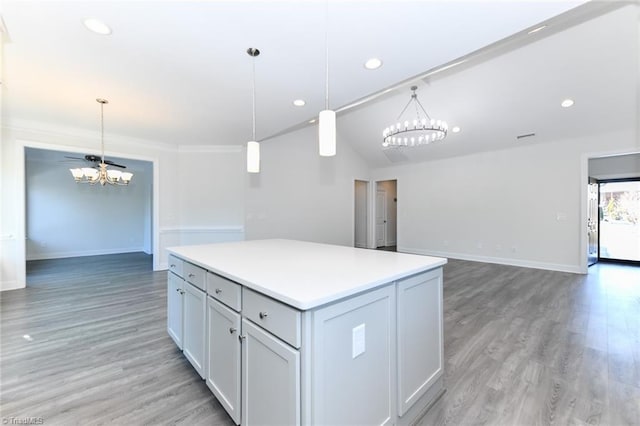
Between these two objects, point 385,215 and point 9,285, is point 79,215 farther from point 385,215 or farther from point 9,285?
point 385,215

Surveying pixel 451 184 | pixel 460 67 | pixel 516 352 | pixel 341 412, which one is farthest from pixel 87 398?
pixel 451 184

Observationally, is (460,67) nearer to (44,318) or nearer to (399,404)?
(399,404)

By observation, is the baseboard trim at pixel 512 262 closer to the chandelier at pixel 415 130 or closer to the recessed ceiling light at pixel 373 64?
the chandelier at pixel 415 130

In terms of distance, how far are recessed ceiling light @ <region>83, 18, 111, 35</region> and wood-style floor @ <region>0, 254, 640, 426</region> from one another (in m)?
2.72

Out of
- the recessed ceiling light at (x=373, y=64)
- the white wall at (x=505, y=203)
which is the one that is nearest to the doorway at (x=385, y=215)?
the white wall at (x=505, y=203)

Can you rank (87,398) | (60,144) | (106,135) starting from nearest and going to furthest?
(87,398) < (60,144) < (106,135)

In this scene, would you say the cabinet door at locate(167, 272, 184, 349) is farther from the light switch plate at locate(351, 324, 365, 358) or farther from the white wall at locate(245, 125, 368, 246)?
the white wall at locate(245, 125, 368, 246)

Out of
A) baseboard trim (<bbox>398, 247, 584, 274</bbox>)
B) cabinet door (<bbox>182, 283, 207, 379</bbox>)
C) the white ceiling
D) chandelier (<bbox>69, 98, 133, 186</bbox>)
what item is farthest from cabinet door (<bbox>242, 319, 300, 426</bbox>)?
baseboard trim (<bbox>398, 247, 584, 274</bbox>)

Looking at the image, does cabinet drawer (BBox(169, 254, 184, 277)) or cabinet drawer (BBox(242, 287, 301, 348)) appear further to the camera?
cabinet drawer (BBox(169, 254, 184, 277))

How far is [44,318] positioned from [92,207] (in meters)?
5.75

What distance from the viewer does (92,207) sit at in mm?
7633

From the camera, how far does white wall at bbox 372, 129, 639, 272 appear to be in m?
5.25

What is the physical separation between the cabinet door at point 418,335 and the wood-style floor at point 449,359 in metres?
0.23

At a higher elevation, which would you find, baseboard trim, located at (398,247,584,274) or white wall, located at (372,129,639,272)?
white wall, located at (372,129,639,272)
